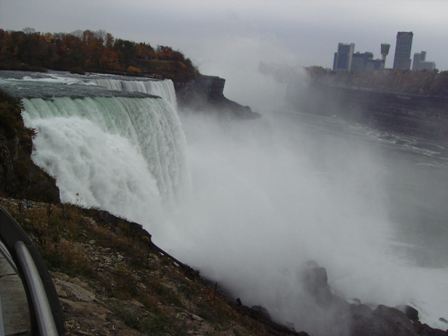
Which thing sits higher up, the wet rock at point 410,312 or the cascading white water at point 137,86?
the cascading white water at point 137,86

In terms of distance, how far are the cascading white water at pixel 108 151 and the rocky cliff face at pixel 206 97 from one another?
92.8ft

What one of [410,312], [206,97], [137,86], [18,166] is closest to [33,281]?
[18,166]

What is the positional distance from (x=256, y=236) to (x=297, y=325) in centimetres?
658

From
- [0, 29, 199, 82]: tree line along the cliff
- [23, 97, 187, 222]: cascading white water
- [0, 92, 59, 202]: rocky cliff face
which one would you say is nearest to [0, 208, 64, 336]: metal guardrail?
[0, 92, 59, 202]: rocky cliff face

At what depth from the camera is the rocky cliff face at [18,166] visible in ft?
33.7

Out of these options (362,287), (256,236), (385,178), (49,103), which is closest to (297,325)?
(362,287)

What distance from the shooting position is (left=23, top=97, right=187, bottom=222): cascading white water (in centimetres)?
1308

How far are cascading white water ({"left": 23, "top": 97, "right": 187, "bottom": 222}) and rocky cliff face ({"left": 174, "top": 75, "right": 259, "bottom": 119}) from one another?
28271mm

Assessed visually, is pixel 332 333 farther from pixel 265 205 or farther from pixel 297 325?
pixel 265 205

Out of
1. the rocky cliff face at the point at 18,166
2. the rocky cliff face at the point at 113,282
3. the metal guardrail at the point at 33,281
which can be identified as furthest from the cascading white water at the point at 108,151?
the metal guardrail at the point at 33,281

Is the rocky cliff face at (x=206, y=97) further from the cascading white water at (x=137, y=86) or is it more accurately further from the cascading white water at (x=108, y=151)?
the cascading white water at (x=108, y=151)

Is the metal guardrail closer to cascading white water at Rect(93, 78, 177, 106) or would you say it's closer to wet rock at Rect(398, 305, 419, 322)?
wet rock at Rect(398, 305, 419, 322)

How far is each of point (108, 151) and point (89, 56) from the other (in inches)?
1534

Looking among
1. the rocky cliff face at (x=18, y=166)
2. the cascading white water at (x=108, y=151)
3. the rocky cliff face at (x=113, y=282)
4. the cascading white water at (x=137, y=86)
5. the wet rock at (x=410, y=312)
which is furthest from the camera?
the cascading white water at (x=137, y=86)
